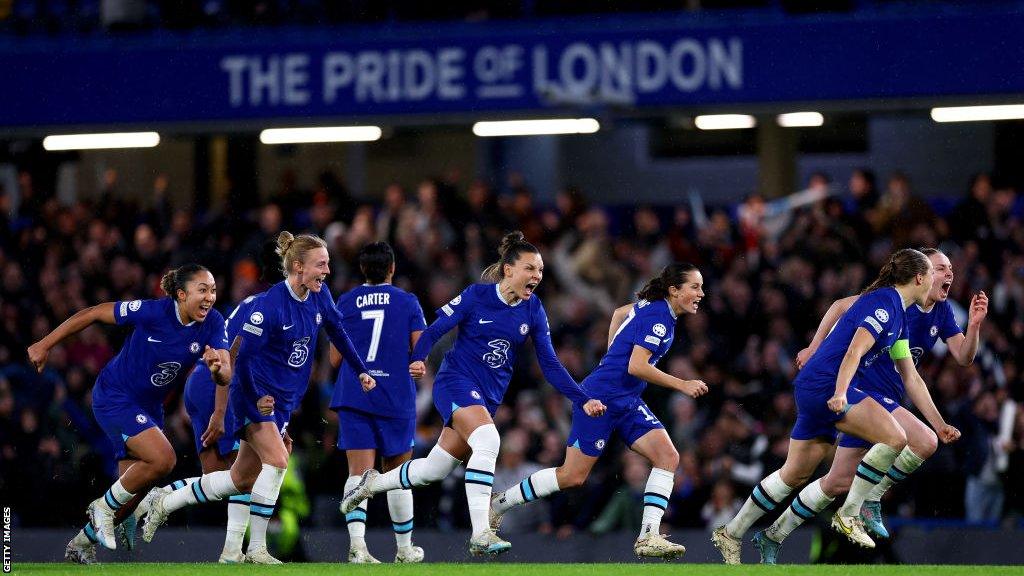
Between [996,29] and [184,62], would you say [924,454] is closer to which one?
[996,29]

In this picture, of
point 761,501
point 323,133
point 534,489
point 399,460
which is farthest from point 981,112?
point 399,460

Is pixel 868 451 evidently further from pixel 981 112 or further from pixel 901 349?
pixel 981 112

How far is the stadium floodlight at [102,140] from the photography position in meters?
18.3

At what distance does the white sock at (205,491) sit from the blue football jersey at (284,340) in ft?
2.04

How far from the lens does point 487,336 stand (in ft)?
35.6

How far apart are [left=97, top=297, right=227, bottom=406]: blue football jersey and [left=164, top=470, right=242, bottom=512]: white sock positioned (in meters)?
0.61

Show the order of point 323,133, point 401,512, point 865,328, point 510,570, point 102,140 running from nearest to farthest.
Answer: point 510,570
point 865,328
point 401,512
point 323,133
point 102,140

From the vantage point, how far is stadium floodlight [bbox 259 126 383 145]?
18.0 meters

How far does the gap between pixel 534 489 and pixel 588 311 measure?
5044mm

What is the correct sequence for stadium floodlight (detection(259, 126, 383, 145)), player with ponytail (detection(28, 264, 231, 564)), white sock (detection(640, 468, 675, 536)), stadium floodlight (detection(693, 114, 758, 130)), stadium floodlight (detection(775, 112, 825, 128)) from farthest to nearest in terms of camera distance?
stadium floodlight (detection(259, 126, 383, 145)) → stadium floodlight (detection(693, 114, 758, 130)) → stadium floodlight (detection(775, 112, 825, 128)) → player with ponytail (detection(28, 264, 231, 564)) → white sock (detection(640, 468, 675, 536))

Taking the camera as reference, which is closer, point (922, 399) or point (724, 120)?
point (922, 399)

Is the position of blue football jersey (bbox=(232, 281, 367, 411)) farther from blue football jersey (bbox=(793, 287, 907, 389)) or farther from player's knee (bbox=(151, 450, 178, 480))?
blue football jersey (bbox=(793, 287, 907, 389))

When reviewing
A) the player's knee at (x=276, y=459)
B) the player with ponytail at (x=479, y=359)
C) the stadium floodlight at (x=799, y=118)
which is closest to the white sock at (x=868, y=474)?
the player with ponytail at (x=479, y=359)

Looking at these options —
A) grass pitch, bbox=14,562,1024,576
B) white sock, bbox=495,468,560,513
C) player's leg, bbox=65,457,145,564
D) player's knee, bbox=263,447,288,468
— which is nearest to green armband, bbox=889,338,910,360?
grass pitch, bbox=14,562,1024,576
